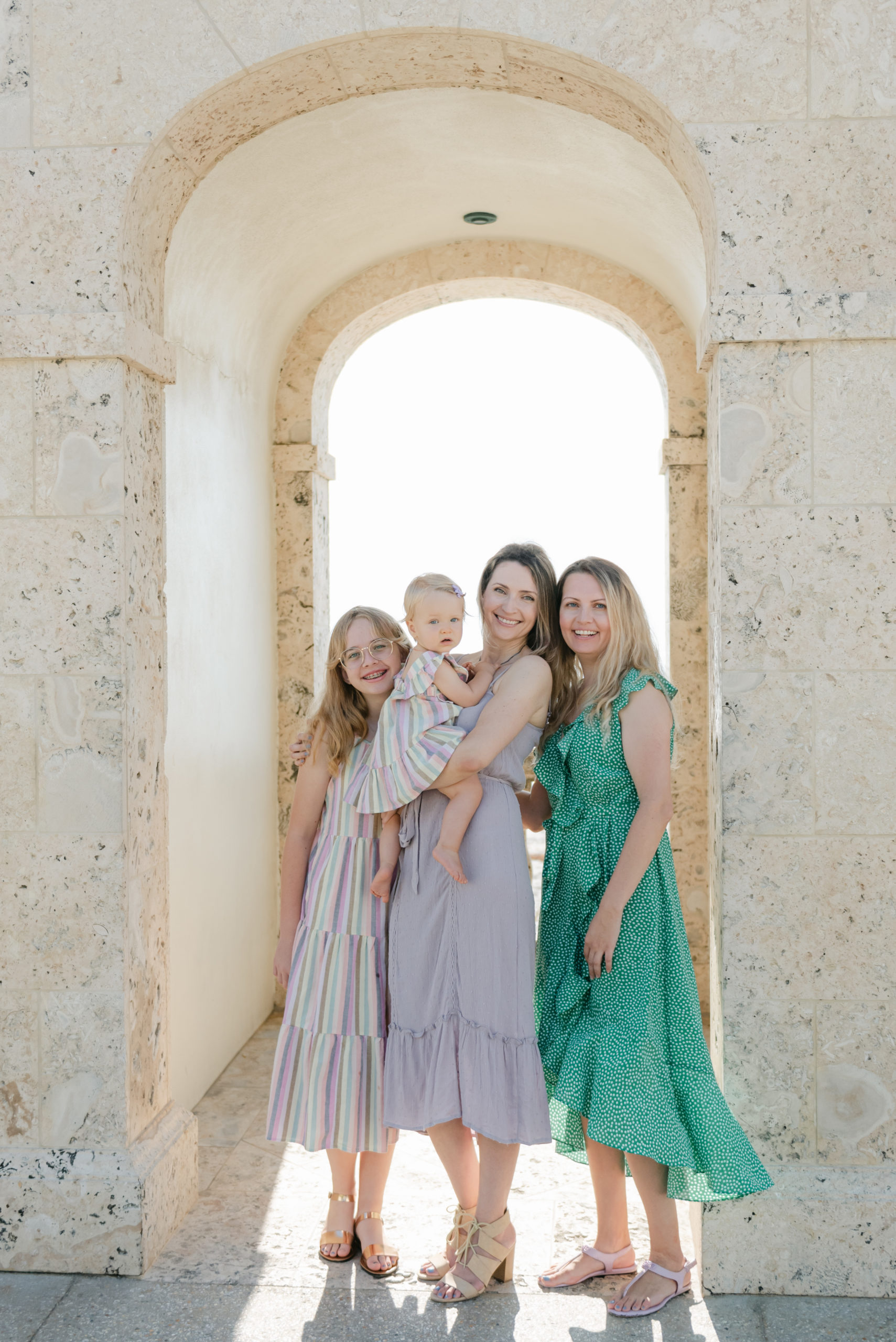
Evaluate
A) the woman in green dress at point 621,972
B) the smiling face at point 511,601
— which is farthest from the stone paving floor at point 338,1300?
the smiling face at point 511,601

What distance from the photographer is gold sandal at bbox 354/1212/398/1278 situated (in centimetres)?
293

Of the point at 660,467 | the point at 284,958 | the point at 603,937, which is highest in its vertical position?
the point at 660,467

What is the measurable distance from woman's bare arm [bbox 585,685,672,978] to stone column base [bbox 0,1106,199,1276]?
4.27ft

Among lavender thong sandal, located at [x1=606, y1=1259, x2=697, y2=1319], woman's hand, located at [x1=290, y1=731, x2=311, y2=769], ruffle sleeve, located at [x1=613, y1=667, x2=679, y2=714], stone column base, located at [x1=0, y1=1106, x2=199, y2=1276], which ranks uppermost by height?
ruffle sleeve, located at [x1=613, y1=667, x2=679, y2=714]

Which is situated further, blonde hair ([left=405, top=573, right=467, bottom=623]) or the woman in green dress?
blonde hair ([left=405, top=573, right=467, bottom=623])

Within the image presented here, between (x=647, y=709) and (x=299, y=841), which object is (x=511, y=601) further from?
(x=299, y=841)

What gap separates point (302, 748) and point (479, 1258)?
1319 mm

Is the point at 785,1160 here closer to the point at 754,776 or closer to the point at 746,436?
the point at 754,776

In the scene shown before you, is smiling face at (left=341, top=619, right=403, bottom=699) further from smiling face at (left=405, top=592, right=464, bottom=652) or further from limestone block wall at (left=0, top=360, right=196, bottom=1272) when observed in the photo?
limestone block wall at (left=0, top=360, right=196, bottom=1272)

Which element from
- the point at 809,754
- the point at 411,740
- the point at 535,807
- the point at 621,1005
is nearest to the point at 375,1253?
the point at 621,1005

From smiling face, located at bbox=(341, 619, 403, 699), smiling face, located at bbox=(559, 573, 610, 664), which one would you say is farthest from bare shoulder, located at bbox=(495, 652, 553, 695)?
smiling face, located at bbox=(341, 619, 403, 699)

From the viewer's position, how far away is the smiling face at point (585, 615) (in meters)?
2.85

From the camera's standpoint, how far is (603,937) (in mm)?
2727

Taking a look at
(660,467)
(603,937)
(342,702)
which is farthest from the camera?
(660,467)
